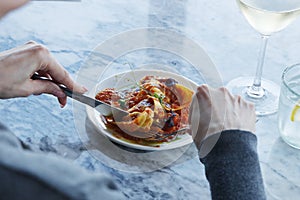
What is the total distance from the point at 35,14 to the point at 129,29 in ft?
0.87

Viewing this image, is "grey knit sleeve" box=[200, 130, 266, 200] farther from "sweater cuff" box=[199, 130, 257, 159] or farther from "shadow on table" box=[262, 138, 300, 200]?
"shadow on table" box=[262, 138, 300, 200]

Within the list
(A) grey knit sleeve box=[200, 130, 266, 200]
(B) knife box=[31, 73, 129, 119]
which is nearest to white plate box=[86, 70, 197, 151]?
(B) knife box=[31, 73, 129, 119]

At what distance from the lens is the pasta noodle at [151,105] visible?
108 cm

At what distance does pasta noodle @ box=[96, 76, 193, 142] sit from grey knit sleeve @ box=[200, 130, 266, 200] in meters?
0.16

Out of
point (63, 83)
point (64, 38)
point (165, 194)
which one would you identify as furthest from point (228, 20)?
point (165, 194)

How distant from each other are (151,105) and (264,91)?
300mm

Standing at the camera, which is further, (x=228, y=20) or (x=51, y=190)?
(x=228, y=20)

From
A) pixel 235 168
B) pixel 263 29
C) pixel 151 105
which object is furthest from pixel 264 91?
pixel 235 168

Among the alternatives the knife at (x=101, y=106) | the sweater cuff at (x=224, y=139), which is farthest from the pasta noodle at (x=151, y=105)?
the sweater cuff at (x=224, y=139)

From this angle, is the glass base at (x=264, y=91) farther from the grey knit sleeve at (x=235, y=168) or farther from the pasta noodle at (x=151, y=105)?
the grey knit sleeve at (x=235, y=168)

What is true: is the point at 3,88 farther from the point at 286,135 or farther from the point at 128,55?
the point at 286,135

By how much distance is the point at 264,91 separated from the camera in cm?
126

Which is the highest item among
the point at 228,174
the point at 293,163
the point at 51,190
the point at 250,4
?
the point at 51,190

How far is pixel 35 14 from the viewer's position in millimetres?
1483
